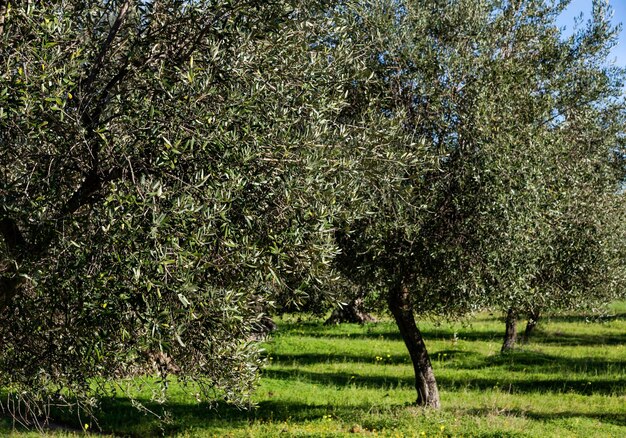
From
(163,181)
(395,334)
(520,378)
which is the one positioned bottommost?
(520,378)

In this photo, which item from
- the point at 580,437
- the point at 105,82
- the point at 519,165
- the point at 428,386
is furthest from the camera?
the point at 428,386

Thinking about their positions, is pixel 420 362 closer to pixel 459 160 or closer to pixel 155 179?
pixel 459 160

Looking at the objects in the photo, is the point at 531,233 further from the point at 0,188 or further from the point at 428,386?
the point at 0,188

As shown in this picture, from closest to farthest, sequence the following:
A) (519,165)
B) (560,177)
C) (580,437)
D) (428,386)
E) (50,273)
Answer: (50,273) < (519,165) < (560,177) < (580,437) < (428,386)

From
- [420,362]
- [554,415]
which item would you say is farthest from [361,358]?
[554,415]

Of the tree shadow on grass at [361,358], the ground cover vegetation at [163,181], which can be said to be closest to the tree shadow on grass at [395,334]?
the tree shadow on grass at [361,358]

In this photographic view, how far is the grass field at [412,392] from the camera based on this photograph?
706 inches

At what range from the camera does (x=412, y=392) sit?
75.6 feet

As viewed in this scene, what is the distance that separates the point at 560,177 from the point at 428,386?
676 cm

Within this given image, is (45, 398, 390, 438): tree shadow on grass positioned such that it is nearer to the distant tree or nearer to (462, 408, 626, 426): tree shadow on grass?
(462, 408, 626, 426): tree shadow on grass

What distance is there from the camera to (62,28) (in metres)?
8.58

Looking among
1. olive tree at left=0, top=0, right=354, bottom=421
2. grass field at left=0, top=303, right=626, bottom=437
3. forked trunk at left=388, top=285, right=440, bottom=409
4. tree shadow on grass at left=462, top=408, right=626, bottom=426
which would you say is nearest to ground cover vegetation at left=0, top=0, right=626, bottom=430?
olive tree at left=0, top=0, right=354, bottom=421

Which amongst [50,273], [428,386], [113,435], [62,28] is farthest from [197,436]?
[62,28]

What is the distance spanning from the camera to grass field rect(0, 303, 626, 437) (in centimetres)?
1792
